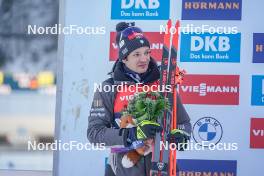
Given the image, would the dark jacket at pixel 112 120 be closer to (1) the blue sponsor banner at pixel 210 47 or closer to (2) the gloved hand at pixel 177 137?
(2) the gloved hand at pixel 177 137

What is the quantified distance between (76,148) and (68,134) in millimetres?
109

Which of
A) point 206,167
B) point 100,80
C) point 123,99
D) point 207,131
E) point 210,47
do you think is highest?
point 210,47

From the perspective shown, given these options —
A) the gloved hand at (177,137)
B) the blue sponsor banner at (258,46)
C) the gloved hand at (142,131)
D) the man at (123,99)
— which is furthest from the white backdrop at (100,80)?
the gloved hand at (142,131)

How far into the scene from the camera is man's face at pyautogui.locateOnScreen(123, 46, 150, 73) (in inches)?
117

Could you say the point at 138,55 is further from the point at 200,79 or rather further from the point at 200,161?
the point at 200,161

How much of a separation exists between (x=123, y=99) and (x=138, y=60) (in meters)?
0.24

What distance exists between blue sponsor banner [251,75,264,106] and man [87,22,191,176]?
63 cm

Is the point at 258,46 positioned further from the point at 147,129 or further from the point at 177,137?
the point at 147,129

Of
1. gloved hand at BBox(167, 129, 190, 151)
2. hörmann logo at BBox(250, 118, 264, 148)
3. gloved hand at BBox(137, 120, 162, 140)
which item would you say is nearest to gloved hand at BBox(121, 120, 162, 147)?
gloved hand at BBox(137, 120, 162, 140)

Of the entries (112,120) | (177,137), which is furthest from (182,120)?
(112,120)

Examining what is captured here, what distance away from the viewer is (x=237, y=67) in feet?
11.1

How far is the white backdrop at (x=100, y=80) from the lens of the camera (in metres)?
3.38

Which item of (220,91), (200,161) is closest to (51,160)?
(200,161)

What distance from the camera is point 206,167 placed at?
11.3ft
